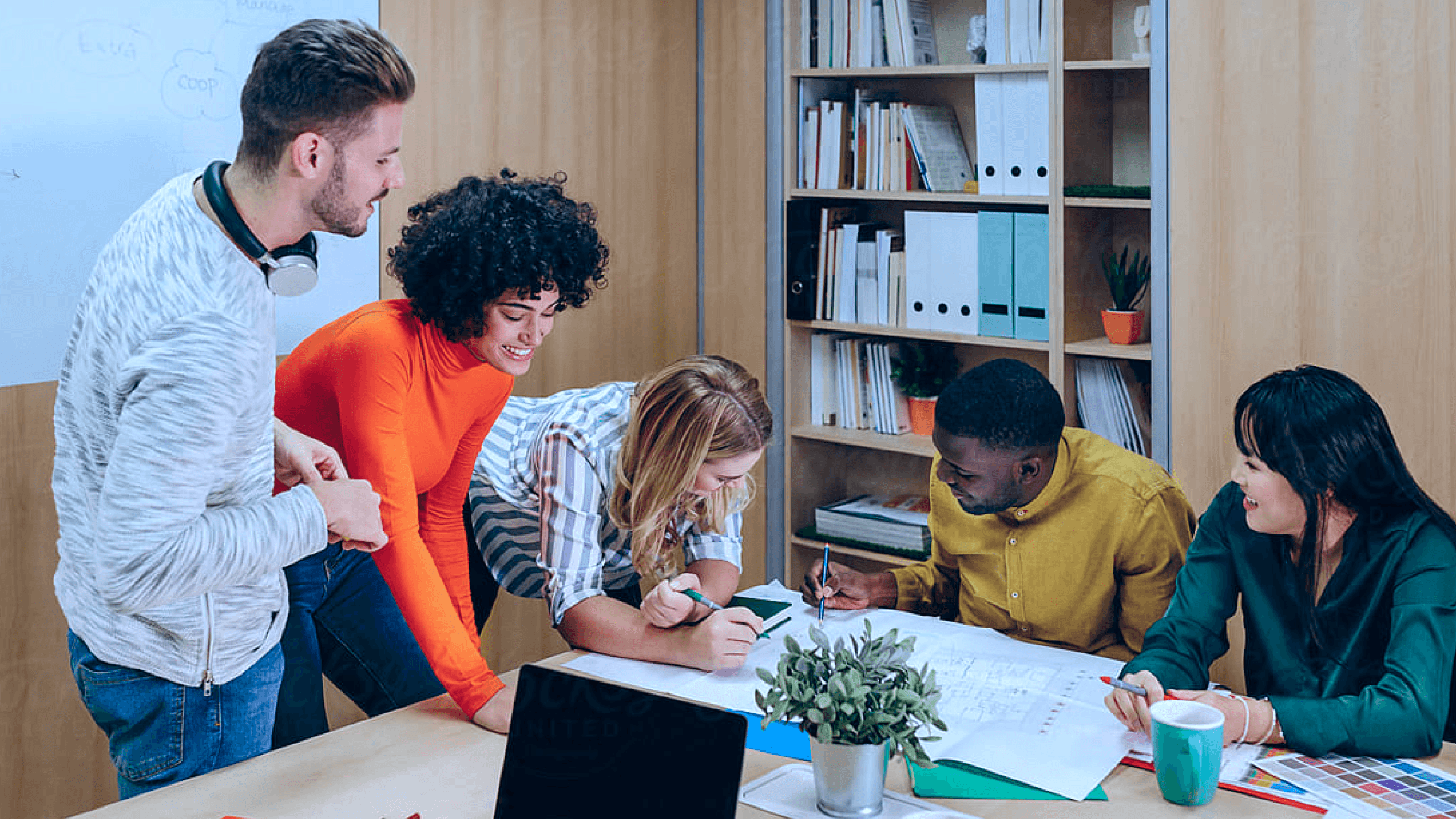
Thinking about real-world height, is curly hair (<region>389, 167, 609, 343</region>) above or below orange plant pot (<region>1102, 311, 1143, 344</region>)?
above

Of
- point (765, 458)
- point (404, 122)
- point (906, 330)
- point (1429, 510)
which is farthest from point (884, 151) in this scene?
point (1429, 510)

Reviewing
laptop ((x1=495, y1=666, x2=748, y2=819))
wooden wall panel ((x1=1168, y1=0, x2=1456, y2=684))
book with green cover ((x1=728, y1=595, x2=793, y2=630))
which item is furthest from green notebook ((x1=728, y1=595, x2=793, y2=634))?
wooden wall panel ((x1=1168, y1=0, x2=1456, y2=684))

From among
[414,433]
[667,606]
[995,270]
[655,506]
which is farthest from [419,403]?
[995,270]

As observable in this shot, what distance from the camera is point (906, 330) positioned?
11.4 ft

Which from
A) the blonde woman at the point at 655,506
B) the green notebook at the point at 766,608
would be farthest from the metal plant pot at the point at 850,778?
the green notebook at the point at 766,608

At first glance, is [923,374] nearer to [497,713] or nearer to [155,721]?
[497,713]

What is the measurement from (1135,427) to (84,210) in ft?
7.61

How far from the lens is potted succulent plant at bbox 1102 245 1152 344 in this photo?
10.2 feet

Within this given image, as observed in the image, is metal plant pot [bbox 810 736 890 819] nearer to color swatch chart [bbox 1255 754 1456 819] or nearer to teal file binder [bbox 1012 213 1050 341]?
color swatch chart [bbox 1255 754 1456 819]

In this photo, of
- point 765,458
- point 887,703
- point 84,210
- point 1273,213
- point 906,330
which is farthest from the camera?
point 765,458

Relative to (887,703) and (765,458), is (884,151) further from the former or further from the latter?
(887,703)

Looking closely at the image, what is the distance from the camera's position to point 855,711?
1368mm

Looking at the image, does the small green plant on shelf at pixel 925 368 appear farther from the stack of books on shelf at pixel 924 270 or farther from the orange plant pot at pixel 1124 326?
the orange plant pot at pixel 1124 326

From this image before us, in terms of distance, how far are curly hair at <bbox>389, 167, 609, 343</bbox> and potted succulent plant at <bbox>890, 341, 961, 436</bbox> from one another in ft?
5.25
